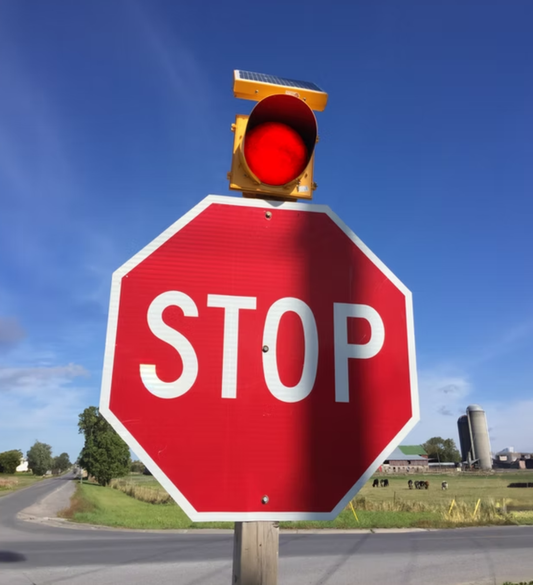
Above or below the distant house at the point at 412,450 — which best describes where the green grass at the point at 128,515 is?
below

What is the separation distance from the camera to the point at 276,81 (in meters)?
1.89

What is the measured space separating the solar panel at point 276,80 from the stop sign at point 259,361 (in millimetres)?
504

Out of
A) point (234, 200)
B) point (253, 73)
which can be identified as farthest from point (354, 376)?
A: point (253, 73)

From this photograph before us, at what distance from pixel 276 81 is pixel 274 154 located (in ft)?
1.16

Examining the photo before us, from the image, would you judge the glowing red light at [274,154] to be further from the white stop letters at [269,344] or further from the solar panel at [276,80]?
the white stop letters at [269,344]

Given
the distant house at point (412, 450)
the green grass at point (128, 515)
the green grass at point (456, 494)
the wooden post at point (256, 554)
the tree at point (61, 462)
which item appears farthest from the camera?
the tree at point (61, 462)

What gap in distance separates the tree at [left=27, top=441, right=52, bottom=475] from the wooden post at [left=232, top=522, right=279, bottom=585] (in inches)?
4779

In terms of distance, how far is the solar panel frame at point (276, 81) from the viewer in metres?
1.86

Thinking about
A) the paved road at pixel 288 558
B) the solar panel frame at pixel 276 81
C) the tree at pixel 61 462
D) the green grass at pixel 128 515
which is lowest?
the tree at pixel 61 462

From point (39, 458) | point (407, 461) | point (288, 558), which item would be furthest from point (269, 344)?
point (39, 458)

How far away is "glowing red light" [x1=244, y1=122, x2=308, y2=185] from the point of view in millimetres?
1739

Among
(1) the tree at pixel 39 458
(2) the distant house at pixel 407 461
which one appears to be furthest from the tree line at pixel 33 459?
(2) the distant house at pixel 407 461

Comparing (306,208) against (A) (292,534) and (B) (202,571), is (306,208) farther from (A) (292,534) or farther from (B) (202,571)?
(A) (292,534)

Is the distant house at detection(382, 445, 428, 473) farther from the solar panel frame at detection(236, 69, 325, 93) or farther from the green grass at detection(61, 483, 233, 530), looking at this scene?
the solar panel frame at detection(236, 69, 325, 93)
